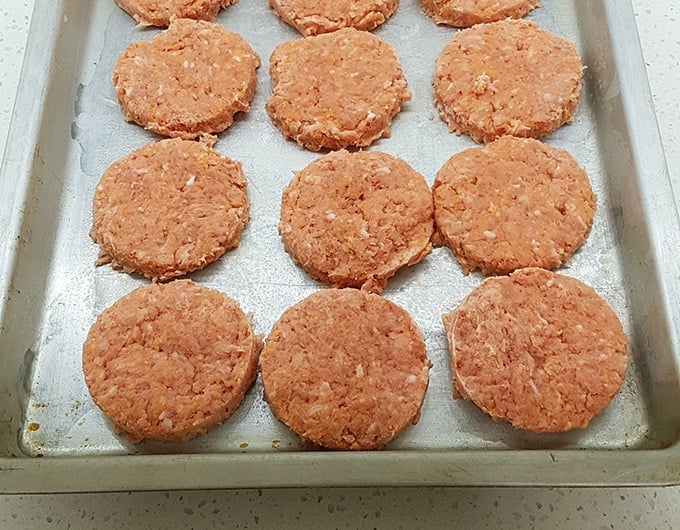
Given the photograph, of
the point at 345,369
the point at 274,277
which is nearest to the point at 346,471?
the point at 345,369

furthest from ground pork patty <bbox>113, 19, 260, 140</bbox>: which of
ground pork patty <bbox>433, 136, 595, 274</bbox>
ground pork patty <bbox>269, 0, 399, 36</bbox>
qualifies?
ground pork patty <bbox>433, 136, 595, 274</bbox>

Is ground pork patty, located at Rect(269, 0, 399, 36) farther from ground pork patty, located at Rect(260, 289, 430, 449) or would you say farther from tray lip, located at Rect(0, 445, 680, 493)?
tray lip, located at Rect(0, 445, 680, 493)

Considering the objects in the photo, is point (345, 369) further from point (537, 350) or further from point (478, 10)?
point (478, 10)

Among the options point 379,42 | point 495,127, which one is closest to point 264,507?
point 495,127

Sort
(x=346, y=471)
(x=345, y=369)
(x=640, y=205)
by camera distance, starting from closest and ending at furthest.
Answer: (x=346, y=471) < (x=345, y=369) < (x=640, y=205)

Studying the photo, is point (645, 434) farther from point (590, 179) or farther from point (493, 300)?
point (590, 179)

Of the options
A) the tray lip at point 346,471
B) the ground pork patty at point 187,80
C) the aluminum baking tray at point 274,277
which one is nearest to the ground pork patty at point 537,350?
the aluminum baking tray at point 274,277
